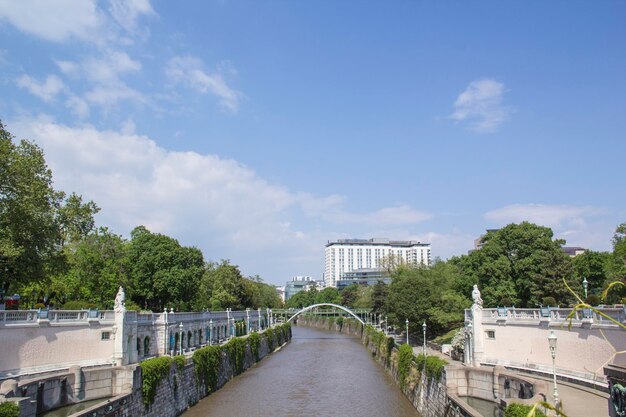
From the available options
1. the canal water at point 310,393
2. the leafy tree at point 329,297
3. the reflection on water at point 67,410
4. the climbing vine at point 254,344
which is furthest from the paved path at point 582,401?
the leafy tree at point 329,297

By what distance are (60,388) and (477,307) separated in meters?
28.9

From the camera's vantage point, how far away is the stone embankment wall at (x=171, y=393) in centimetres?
2715

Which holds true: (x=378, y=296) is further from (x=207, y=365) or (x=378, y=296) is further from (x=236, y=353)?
(x=207, y=365)

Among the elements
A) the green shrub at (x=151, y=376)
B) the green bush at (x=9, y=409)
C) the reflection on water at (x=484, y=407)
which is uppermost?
the green bush at (x=9, y=409)

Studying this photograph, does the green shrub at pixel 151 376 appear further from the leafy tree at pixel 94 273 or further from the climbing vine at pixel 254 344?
the climbing vine at pixel 254 344

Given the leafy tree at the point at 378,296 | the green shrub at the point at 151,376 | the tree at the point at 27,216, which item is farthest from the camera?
the leafy tree at the point at 378,296

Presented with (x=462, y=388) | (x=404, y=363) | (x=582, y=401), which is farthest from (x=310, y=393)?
(x=582, y=401)

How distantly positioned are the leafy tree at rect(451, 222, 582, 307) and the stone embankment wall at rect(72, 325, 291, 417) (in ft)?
94.5

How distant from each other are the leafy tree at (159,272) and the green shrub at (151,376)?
35279mm

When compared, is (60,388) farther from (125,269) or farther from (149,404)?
(125,269)

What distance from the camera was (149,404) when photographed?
31.6m

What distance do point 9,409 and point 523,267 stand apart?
49788mm

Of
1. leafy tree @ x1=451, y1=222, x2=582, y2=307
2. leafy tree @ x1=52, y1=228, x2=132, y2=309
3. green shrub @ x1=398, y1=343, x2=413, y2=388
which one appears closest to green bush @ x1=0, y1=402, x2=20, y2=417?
green shrub @ x1=398, y1=343, x2=413, y2=388

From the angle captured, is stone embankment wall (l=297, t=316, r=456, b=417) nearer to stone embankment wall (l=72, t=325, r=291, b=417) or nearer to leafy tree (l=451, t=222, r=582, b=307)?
leafy tree (l=451, t=222, r=582, b=307)
